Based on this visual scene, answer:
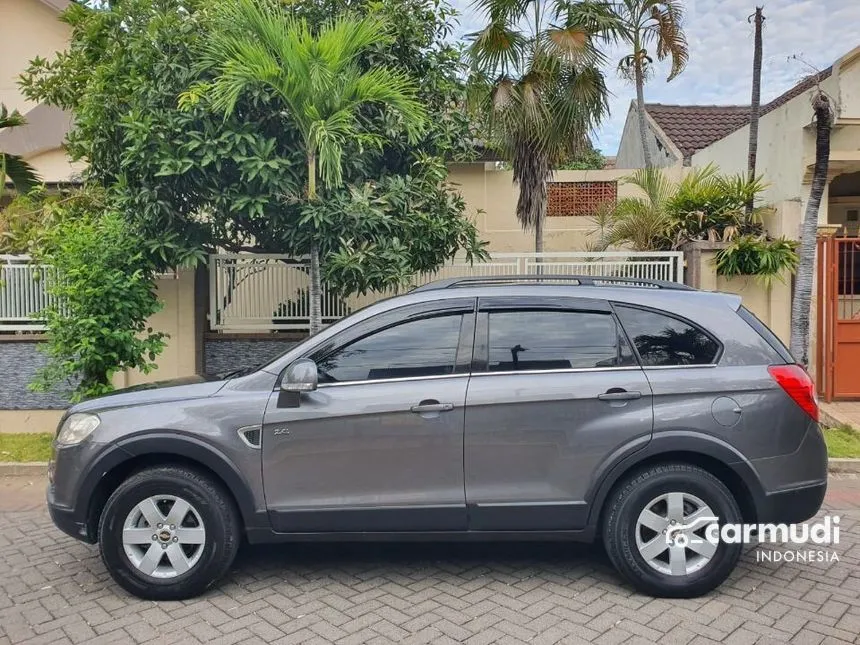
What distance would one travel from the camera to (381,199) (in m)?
6.63

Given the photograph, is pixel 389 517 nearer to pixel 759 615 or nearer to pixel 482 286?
pixel 482 286

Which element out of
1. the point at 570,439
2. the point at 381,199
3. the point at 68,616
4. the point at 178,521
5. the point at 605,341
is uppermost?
the point at 381,199

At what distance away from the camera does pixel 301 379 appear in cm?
380

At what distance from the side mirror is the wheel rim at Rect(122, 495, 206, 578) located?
905 mm

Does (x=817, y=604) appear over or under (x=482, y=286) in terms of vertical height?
under

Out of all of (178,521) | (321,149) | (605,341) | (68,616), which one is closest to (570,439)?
(605,341)

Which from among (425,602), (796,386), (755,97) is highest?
(755,97)

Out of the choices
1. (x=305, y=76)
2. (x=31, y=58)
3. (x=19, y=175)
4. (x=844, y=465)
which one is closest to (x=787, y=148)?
(x=844, y=465)

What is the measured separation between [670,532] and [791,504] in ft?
2.34

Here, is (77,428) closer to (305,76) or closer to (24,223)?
(305,76)

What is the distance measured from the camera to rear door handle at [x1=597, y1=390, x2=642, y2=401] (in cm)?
384

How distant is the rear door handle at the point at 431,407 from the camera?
12.5 ft

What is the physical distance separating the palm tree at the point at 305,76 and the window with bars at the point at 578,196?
21.3ft

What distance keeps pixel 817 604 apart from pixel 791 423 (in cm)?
102
